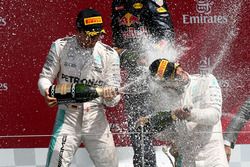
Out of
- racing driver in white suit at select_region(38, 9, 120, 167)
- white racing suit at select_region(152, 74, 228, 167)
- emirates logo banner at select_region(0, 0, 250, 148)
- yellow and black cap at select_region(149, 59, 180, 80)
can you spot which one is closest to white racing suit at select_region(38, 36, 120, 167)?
racing driver in white suit at select_region(38, 9, 120, 167)

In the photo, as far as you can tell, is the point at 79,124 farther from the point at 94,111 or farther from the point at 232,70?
the point at 232,70

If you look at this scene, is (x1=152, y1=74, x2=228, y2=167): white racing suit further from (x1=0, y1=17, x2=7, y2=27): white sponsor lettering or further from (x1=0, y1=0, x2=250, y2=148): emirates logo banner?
(x1=0, y1=17, x2=7, y2=27): white sponsor lettering

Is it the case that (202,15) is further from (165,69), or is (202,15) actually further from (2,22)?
(2,22)

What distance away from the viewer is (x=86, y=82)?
5395 mm

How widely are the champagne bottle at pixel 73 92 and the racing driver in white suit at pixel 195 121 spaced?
1.37 feet

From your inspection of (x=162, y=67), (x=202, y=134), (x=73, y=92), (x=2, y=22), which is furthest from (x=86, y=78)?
(x=2, y=22)

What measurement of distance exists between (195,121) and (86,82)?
720mm

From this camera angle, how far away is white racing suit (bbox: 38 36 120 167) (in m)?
5.36

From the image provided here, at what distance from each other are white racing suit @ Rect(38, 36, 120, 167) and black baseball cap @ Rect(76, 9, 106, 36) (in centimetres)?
14

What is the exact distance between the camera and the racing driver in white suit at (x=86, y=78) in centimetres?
533

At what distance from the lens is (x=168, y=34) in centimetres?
598

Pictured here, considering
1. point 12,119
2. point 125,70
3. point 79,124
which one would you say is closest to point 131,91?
point 125,70

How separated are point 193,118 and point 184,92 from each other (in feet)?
0.82

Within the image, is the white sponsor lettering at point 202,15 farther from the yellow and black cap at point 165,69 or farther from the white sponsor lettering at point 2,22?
the white sponsor lettering at point 2,22
